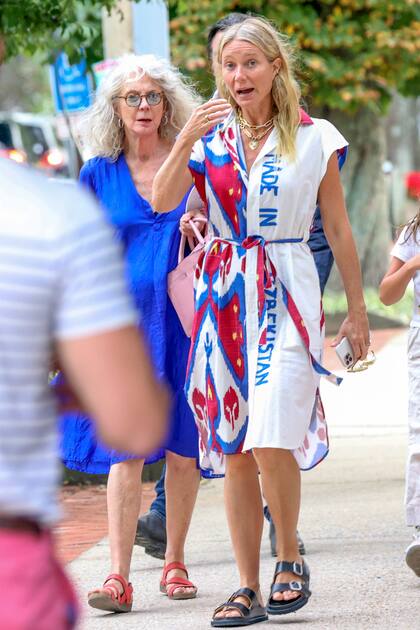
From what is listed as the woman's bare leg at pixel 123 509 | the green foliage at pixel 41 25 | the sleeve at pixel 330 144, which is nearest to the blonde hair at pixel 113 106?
the sleeve at pixel 330 144

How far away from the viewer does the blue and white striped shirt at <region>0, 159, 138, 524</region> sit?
2.01m

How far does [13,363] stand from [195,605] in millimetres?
3415

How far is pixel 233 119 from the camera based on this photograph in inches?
197

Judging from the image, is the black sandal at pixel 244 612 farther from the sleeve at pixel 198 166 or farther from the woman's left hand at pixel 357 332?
the sleeve at pixel 198 166

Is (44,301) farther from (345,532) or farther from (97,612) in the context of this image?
(345,532)

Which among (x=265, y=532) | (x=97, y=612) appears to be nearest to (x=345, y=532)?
(x=265, y=532)

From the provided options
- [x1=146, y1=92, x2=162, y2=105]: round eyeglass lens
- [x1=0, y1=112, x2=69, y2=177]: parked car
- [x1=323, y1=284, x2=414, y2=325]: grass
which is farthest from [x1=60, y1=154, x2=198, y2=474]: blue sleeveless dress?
[x1=0, y1=112, x2=69, y2=177]: parked car

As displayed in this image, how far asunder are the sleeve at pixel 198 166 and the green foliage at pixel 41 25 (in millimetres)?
3731

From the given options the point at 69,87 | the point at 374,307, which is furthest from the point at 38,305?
the point at 374,307

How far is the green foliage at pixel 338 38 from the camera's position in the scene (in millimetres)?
18500

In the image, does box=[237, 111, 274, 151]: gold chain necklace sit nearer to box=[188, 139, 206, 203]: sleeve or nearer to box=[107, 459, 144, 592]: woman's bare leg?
box=[188, 139, 206, 203]: sleeve

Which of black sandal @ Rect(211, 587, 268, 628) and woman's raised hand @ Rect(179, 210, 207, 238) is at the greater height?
woman's raised hand @ Rect(179, 210, 207, 238)

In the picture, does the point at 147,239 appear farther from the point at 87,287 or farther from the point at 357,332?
the point at 87,287

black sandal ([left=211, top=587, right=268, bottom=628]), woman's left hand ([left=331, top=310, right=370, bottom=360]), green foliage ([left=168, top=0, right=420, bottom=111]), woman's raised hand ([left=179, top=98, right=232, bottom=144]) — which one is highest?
woman's raised hand ([left=179, top=98, right=232, bottom=144])
